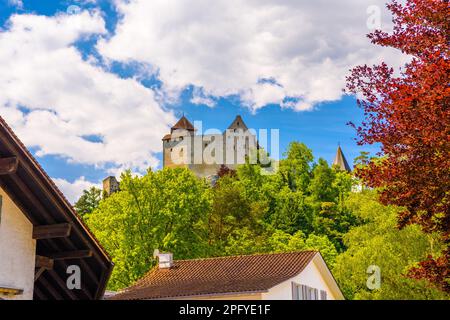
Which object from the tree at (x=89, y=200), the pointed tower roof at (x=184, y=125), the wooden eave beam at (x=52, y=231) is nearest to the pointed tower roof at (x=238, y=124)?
Answer: the pointed tower roof at (x=184, y=125)

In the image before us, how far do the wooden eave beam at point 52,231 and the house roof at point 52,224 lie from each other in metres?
0.04

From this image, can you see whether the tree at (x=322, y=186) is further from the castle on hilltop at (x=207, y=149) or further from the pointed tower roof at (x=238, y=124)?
the pointed tower roof at (x=238, y=124)

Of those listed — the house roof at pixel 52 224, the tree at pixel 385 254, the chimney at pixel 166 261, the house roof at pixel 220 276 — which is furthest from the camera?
the chimney at pixel 166 261

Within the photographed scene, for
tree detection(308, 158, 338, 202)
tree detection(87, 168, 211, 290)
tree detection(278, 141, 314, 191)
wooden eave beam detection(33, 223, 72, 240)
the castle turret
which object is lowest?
wooden eave beam detection(33, 223, 72, 240)

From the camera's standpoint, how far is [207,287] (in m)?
32.9

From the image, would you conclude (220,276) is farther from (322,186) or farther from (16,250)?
(322,186)

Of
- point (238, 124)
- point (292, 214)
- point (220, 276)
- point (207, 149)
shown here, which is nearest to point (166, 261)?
point (220, 276)

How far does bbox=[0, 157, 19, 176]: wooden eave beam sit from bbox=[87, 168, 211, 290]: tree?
1513 inches

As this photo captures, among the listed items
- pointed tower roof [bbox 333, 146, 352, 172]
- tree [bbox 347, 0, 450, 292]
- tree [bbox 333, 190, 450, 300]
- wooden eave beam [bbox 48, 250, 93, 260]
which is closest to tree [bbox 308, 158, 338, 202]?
tree [bbox 333, 190, 450, 300]

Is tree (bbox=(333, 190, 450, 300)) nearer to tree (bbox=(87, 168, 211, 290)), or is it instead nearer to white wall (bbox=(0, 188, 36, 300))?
tree (bbox=(87, 168, 211, 290))

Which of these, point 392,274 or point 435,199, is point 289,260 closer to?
point 392,274

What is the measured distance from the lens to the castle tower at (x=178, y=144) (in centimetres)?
15012

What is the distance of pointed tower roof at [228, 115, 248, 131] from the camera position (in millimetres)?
157750
